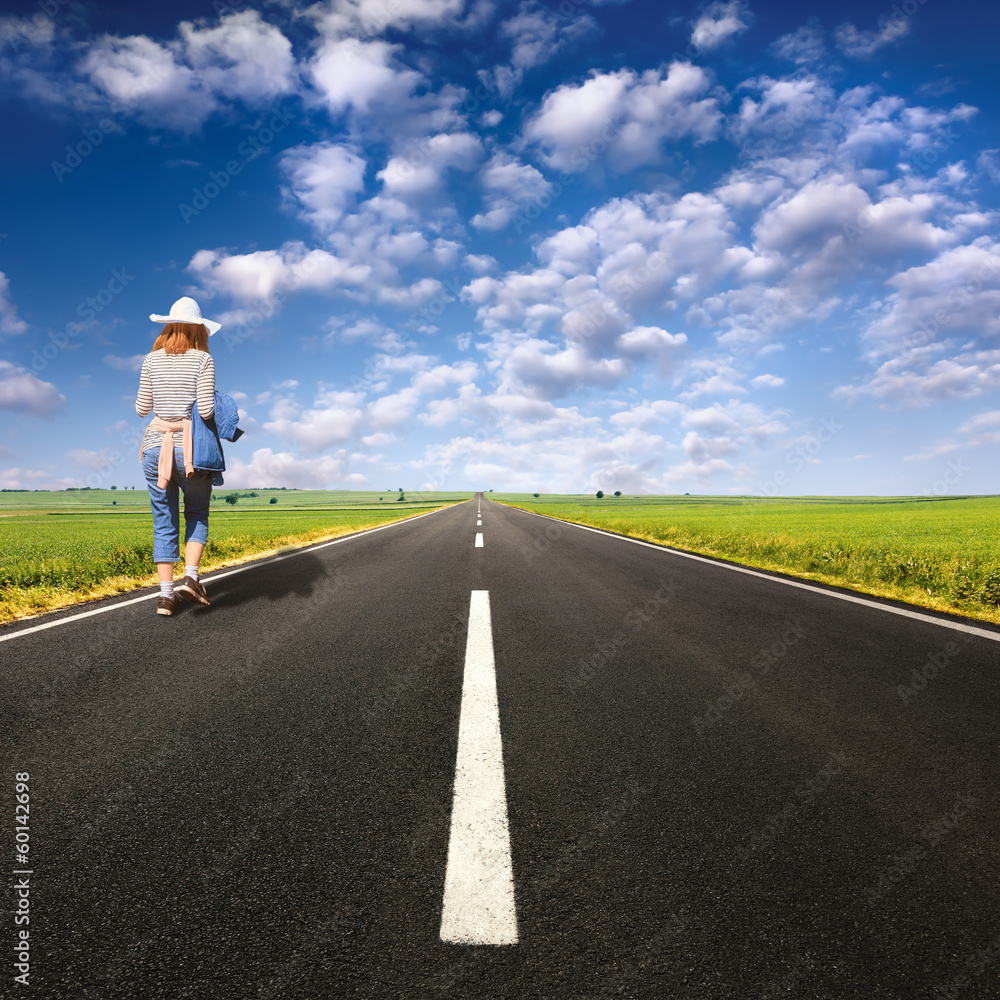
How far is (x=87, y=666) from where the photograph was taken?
363 cm

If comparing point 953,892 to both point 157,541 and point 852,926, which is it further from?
point 157,541

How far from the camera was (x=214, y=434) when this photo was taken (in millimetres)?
5379

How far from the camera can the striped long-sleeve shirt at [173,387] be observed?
5211 mm

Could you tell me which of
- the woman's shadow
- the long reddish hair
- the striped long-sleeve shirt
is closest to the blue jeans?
the striped long-sleeve shirt

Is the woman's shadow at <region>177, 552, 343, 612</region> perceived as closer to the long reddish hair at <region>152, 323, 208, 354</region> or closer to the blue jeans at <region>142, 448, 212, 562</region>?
the blue jeans at <region>142, 448, 212, 562</region>

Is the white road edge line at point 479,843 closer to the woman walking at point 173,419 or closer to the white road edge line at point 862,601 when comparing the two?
the woman walking at point 173,419

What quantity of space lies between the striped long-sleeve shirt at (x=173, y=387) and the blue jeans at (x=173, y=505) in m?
0.24

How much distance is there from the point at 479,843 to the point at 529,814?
10.0 inches

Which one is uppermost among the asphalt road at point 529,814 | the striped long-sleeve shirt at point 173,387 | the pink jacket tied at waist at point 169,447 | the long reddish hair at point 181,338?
the long reddish hair at point 181,338

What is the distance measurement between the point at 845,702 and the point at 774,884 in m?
1.93

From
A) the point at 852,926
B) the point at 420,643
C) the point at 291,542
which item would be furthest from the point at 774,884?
the point at 291,542

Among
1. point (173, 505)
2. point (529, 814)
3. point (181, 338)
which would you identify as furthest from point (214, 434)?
point (529, 814)

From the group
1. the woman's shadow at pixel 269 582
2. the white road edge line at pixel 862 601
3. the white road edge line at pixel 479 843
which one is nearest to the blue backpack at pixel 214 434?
the woman's shadow at pixel 269 582

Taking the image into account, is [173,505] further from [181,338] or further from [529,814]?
[529,814]
